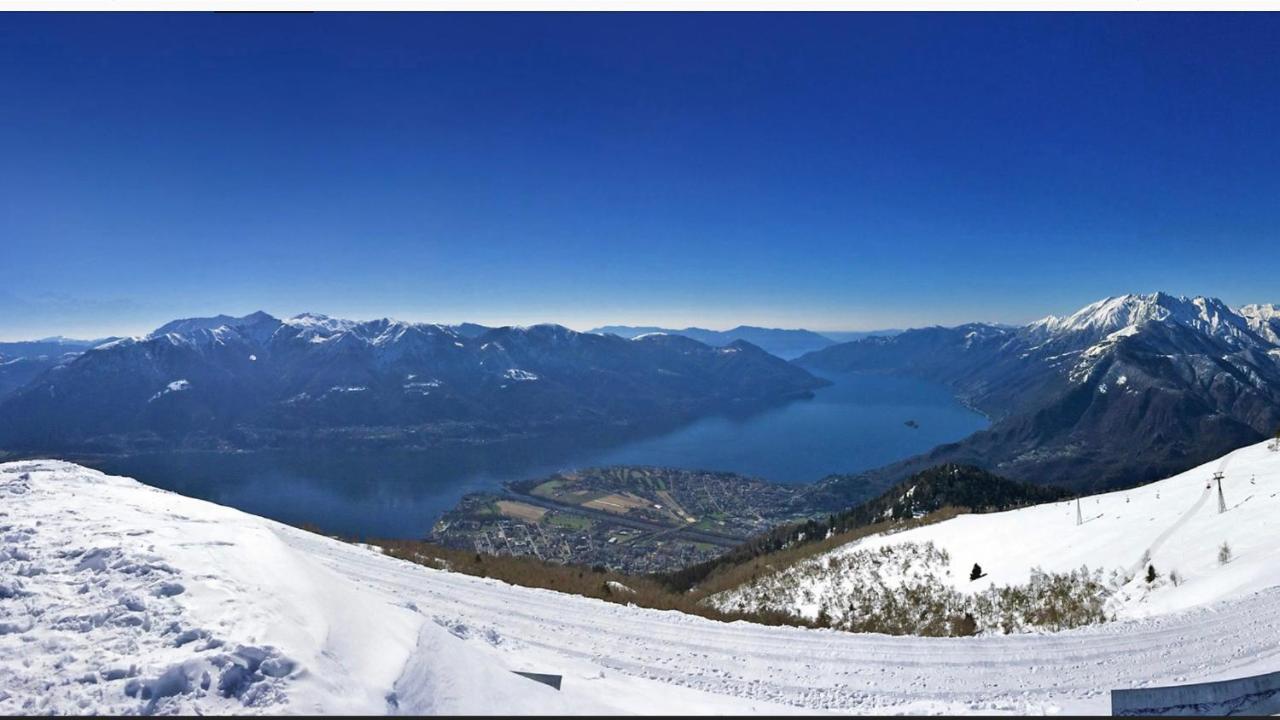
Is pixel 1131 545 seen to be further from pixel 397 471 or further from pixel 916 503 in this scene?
pixel 397 471

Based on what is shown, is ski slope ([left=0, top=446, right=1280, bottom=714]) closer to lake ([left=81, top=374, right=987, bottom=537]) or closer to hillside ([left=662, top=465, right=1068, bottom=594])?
hillside ([left=662, top=465, right=1068, bottom=594])

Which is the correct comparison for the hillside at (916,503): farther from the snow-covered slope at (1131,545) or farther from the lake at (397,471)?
the lake at (397,471)

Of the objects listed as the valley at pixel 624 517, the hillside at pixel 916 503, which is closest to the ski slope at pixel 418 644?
the hillside at pixel 916 503

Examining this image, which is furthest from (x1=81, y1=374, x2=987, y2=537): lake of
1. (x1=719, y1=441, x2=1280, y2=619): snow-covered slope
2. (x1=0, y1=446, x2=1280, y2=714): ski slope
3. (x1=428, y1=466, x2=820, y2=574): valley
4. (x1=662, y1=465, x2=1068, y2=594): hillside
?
(x1=0, y1=446, x2=1280, y2=714): ski slope

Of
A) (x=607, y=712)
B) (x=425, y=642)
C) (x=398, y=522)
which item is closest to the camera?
(x=607, y=712)

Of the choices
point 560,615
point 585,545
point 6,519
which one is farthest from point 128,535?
point 585,545

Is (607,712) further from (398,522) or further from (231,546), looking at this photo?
(398,522)

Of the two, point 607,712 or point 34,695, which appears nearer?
point 34,695
